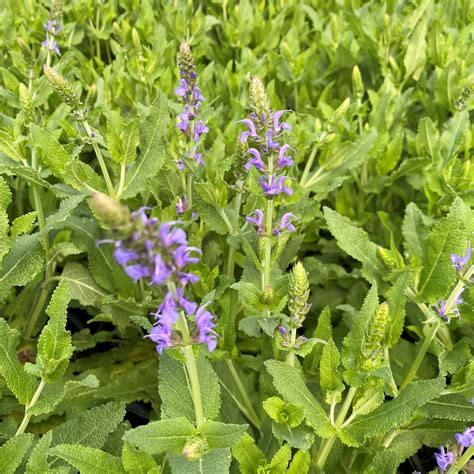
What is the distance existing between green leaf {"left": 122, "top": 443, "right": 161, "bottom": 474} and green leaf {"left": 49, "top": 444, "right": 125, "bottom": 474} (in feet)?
0.20

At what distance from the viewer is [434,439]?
2141 millimetres

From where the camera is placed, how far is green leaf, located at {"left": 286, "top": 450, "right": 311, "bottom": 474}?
1.65 m

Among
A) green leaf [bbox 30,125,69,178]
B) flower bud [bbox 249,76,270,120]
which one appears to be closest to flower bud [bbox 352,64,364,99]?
flower bud [bbox 249,76,270,120]

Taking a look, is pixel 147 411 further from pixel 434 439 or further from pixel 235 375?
pixel 434 439

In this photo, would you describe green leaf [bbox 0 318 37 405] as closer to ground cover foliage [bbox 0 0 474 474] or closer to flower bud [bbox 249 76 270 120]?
ground cover foliage [bbox 0 0 474 474]

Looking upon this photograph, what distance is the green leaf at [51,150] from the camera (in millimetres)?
2123

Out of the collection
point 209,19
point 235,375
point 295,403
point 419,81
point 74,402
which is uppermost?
point 209,19

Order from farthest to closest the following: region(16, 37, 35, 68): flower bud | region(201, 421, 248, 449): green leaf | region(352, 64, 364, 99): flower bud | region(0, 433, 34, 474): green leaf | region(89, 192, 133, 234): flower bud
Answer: region(352, 64, 364, 99): flower bud → region(16, 37, 35, 68): flower bud → region(0, 433, 34, 474): green leaf → region(201, 421, 248, 449): green leaf → region(89, 192, 133, 234): flower bud

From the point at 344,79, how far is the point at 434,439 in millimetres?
2200

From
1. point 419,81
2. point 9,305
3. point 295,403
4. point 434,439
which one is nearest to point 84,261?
point 9,305

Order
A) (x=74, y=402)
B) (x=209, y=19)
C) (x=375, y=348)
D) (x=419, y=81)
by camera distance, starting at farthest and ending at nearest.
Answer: (x=209, y=19)
(x=419, y=81)
(x=74, y=402)
(x=375, y=348)

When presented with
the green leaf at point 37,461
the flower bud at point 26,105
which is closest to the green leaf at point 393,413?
the green leaf at point 37,461

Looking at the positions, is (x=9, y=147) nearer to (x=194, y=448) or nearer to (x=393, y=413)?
(x=194, y=448)

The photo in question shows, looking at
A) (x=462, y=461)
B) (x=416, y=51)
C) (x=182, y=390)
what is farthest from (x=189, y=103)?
(x=416, y=51)
